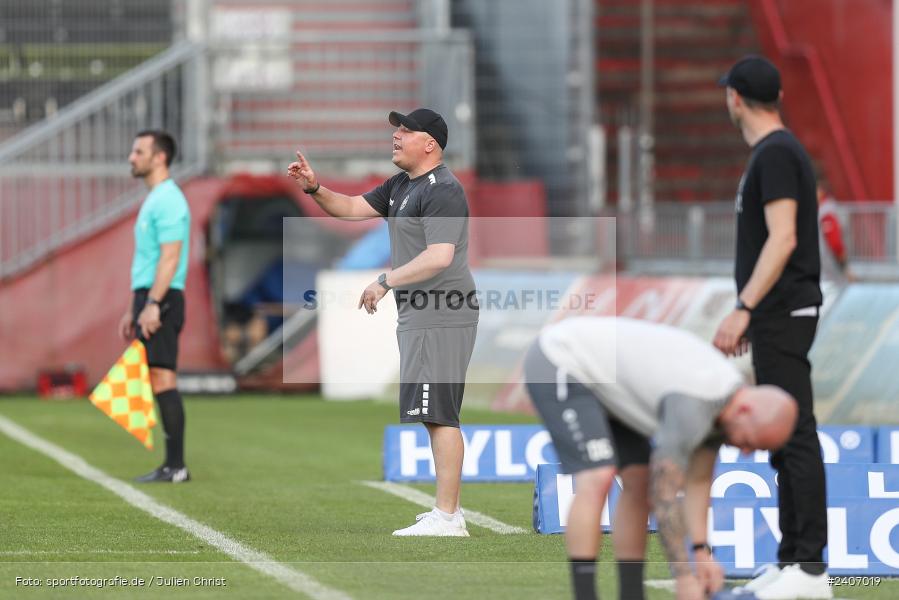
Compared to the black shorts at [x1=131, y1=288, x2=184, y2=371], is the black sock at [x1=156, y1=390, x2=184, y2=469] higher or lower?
lower

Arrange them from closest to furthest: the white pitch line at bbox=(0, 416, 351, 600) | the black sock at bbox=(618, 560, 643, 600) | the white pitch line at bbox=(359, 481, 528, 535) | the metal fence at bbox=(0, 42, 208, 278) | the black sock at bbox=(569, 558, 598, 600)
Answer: the black sock at bbox=(569, 558, 598, 600) < the black sock at bbox=(618, 560, 643, 600) < the white pitch line at bbox=(0, 416, 351, 600) < the white pitch line at bbox=(359, 481, 528, 535) < the metal fence at bbox=(0, 42, 208, 278)

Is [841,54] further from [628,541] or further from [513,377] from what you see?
[628,541]

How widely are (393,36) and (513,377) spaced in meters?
5.77

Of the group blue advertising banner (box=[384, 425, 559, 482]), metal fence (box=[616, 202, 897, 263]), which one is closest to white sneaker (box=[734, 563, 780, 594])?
blue advertising banner (box=[384, 425, 559, 482])

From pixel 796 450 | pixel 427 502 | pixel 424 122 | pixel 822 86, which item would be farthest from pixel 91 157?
pixel 796 450

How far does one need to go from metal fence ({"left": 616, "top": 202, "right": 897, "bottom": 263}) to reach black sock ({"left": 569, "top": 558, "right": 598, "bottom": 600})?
11.2m

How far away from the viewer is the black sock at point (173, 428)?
10.5 m

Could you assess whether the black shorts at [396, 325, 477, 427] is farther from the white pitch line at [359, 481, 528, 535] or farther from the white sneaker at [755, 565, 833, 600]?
the white sneaker at [755, 565, 833, 600]

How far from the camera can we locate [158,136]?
35.2ft

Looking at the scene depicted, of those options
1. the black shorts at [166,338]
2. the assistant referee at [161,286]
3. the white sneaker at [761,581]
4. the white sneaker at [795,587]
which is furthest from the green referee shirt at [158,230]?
the white sneaker at [795,587]

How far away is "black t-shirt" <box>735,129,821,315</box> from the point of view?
6566 millimetres

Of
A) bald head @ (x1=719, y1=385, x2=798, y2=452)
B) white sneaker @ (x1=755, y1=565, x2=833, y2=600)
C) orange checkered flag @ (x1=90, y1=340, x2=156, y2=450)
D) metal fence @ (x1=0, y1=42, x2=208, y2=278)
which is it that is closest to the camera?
bald head @ (x1=719, y1=385, x2=798, y2=452)

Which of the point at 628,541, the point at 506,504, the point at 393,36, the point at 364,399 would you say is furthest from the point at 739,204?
the point at 393,36

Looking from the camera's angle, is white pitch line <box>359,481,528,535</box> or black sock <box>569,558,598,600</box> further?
white pitch line <box>359,481,528,535</box>
